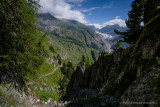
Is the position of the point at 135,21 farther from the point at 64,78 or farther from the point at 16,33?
the point at 64,78

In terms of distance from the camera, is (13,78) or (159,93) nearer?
(159,93)

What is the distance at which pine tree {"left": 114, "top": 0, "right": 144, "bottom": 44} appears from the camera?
859 inches

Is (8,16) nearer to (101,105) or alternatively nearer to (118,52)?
(101,105)

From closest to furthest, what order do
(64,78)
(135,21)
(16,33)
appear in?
(16,33) < (135,21) < (64,78)

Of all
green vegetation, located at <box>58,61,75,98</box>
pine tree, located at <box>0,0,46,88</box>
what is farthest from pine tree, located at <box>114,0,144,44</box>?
green vegetation, located at <box>58,61,75,98</box>

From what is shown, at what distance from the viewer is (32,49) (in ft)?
33.4

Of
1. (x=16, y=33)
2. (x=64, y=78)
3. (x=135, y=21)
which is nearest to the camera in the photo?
(x=16, y=33)

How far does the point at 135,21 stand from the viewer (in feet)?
75.6

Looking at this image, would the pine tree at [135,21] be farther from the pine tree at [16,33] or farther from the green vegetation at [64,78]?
the green vegetation at [64,78]

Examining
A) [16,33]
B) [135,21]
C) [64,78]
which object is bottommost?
[64,78]

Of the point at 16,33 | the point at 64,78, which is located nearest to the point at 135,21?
the point at 16,33

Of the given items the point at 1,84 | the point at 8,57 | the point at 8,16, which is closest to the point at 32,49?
the point at 8,57

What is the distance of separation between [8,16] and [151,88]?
13099mm

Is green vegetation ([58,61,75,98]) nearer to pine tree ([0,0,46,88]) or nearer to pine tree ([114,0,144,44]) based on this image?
pine tree ([114,0,144,44])
